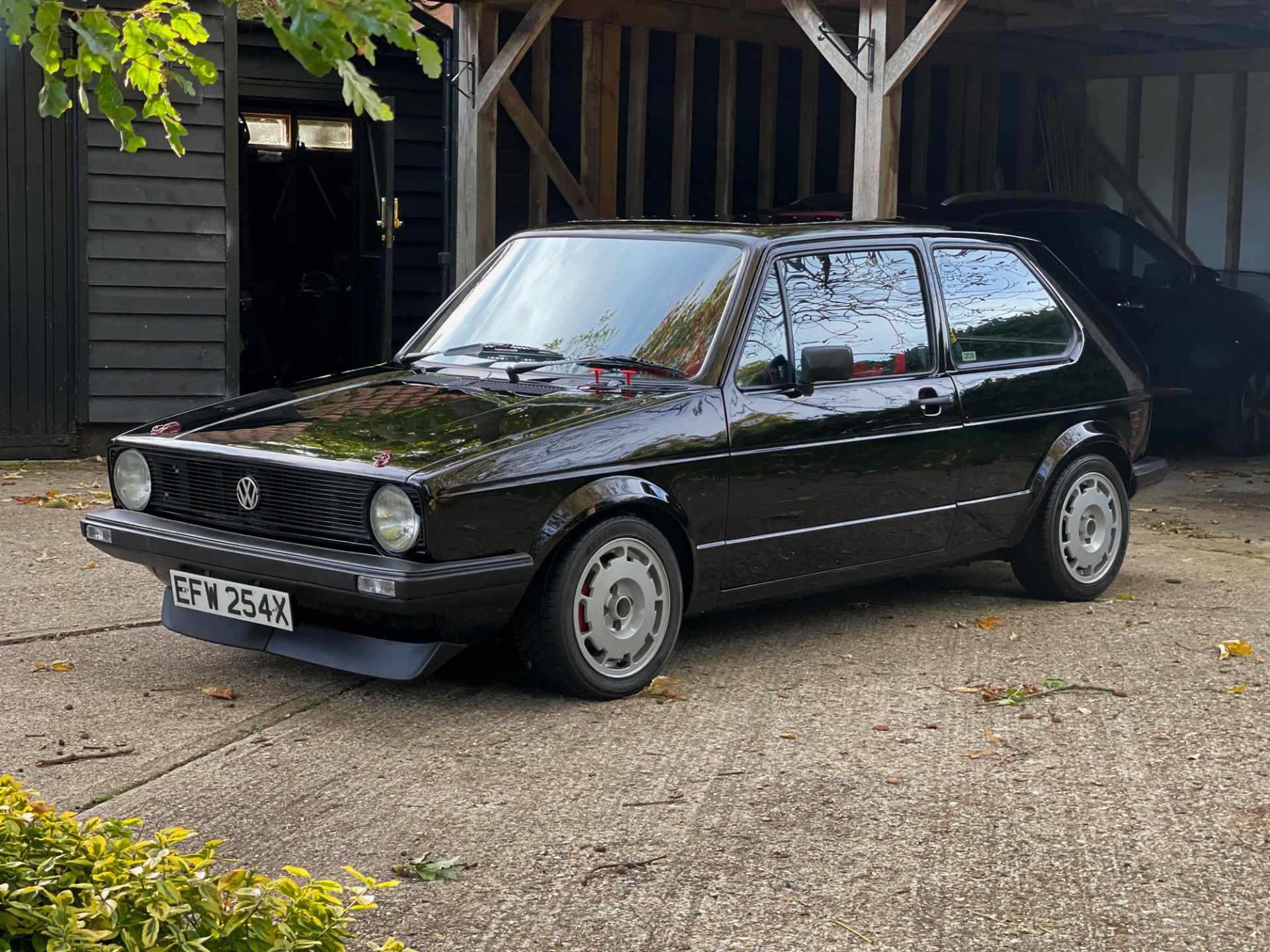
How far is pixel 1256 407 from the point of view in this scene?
474 inches

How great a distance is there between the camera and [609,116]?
13.1 metres

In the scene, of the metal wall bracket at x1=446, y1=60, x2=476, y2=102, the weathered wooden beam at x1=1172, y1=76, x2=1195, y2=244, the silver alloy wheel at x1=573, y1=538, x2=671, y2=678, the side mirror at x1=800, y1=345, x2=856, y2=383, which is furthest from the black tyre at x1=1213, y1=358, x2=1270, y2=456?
the silver alloy wheel at x1=573, y1=538, x2=671, y2=678

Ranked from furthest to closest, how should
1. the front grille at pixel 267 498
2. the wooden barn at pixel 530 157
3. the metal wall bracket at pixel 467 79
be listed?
the metal wall bracket at pixel 467 79
the wooden barn at pixel 530 157
the front grille at pixel 267 498

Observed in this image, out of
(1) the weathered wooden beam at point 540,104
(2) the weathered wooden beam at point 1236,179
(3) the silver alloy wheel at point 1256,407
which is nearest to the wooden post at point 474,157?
(1) the weathered wooden beam at point 540,104

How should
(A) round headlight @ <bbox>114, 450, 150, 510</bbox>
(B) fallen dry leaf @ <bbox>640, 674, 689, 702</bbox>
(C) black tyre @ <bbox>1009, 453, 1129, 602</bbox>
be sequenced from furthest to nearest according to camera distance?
(C) black tyre @ <bbox>1009, 453, 1129, 602</bbox> < (A) round headlight @ <bbox>114, 450, 150, 510</bbox> < (B) fallen dry leaf @ <bbox>640, 674, 689, 702</bbox>

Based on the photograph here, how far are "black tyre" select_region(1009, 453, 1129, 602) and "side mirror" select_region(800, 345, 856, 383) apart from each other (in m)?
1.48

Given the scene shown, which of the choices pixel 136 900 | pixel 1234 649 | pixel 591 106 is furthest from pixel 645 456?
pixel 591 106

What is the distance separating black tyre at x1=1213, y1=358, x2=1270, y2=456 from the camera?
1184 cm

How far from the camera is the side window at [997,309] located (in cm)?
639

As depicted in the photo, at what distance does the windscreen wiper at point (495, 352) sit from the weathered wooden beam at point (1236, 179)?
11533mm

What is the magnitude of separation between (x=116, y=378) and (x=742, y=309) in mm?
6459

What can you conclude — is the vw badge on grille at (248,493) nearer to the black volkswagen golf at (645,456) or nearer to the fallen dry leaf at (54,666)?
the black volkswagen golf at (645,456)

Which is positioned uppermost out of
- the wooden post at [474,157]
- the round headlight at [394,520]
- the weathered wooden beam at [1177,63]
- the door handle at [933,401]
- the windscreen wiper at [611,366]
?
the weathered wooden beam at [1177,63]

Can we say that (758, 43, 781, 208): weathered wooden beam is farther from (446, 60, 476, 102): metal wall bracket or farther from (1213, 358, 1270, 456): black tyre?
(1213, 358, 1270, 456): black tyre
